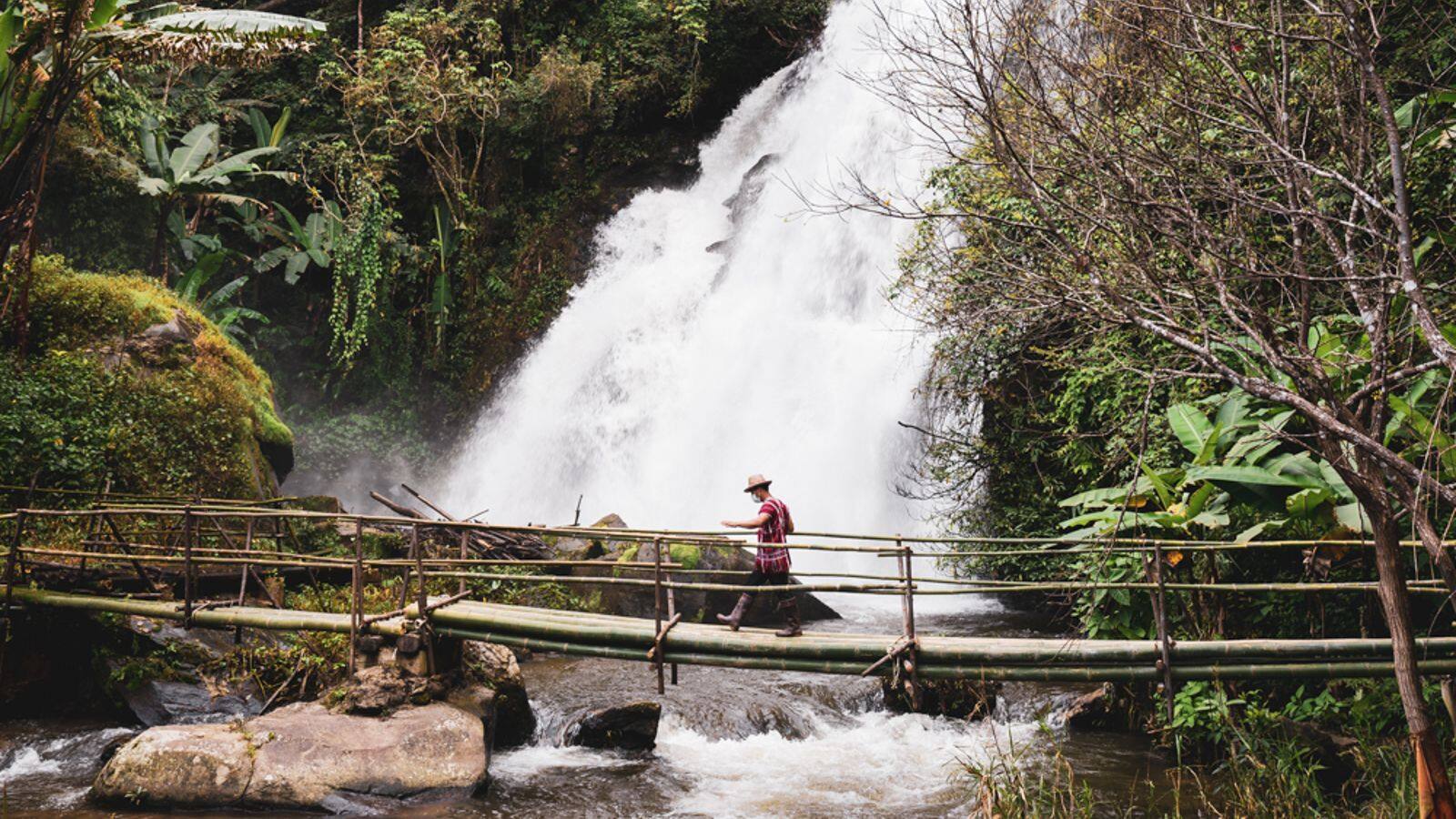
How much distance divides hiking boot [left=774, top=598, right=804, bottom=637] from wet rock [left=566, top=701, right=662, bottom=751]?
1.84 metres

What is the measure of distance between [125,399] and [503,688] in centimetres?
697

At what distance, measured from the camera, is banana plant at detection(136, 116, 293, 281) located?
16.5 meters

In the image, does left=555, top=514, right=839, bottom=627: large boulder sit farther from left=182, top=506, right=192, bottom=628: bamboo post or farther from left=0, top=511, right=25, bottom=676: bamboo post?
left=0, top=511, right=25, bottom=676: bamboo post

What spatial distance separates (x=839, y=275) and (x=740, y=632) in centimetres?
1186

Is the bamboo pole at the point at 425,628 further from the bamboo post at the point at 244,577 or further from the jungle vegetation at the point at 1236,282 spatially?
the jungle vegetation at the point at 1236,282

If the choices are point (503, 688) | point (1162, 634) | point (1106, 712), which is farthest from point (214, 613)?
point (1106, 712)

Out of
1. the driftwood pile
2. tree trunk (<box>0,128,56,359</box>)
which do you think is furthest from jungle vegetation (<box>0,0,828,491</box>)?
the driftwood pile

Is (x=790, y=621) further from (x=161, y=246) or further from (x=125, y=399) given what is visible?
(x=161, y=246)

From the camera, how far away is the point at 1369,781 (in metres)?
6.27

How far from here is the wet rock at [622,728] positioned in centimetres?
834

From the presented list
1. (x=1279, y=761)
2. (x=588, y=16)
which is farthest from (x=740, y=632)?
(x=588, y=16)

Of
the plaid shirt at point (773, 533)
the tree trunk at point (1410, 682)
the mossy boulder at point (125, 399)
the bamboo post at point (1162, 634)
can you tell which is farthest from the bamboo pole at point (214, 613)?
the tree trunk at point (1410, 682)

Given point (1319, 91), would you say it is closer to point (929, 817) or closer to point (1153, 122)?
point (1153, 122)

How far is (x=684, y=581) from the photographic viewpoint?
1257 cm
